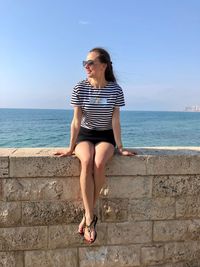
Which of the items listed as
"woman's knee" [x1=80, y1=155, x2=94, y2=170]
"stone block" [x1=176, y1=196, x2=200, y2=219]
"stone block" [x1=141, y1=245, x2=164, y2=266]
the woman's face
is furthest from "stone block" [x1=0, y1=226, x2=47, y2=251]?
the woman's face

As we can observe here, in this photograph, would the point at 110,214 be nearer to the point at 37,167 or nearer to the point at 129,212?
the point at 129,212

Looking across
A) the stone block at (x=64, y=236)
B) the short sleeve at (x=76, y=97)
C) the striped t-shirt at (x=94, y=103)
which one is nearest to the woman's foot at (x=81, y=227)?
the stone block at (x=64, y=236)

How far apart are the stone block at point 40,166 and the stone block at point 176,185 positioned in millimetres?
863

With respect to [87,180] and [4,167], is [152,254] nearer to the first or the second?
[87,180]

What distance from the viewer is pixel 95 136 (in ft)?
11.7

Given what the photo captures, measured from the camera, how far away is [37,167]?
3.37 m

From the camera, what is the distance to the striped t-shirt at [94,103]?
11.7 ft

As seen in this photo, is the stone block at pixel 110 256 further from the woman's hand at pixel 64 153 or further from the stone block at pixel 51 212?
the woman's hand at pixel 64 153

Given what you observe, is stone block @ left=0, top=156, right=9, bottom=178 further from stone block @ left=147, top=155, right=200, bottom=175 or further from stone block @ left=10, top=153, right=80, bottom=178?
stone block @ left=147, top=155, right=200, bottom=175

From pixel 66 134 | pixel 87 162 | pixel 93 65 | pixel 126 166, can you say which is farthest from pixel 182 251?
pixel 66 134

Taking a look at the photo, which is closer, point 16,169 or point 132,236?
point 16,169

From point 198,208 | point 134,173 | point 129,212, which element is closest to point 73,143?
point 134,173

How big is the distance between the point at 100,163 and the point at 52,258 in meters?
1.07

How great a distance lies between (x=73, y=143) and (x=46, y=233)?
35.8 inches
